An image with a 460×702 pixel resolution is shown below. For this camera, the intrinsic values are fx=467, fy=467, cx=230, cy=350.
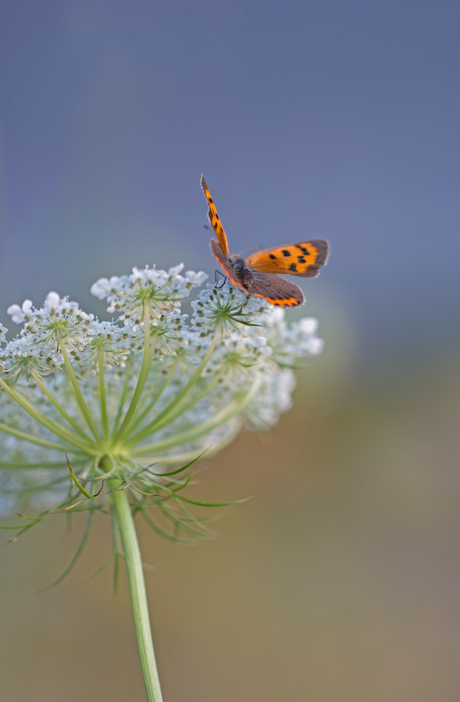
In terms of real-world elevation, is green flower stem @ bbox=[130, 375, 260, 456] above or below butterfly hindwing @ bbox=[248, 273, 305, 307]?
below

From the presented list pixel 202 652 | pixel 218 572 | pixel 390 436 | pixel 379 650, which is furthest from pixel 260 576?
pixel 390 436

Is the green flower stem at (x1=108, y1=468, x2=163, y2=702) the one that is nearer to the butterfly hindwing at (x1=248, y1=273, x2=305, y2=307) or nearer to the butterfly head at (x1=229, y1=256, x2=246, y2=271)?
the butterfly hindwing at (x1=248, y1=273, x2=305, y2=307)

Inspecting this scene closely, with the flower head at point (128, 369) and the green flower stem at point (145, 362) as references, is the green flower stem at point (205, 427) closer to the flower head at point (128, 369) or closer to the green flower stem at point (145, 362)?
the flower head at point (128, 369)

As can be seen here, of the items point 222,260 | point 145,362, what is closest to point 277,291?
point 222,260

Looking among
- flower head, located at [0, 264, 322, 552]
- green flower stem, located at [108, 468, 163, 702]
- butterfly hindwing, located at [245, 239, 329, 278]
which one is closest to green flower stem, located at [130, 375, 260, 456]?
flower head, located at [0, 264, 322, 552]

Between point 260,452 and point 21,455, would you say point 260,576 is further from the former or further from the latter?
point 21,455

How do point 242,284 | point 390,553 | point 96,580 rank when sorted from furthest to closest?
point 390,553
point 96,580
point 242,284
